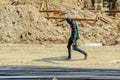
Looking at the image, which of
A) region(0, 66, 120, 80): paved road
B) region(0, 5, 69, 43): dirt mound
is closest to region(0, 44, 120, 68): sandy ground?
region(0, 5, 69, 43): dirt mound

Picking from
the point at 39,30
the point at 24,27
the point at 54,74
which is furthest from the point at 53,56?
the point at 54,74

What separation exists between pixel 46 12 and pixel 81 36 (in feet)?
14.4

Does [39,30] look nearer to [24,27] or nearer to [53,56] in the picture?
[24,27]

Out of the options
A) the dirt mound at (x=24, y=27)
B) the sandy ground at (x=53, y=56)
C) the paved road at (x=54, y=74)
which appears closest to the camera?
the paved road at (x=54, y=74)

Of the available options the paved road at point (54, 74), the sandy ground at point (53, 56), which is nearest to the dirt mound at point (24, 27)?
the sandy ground at point (53, 56)

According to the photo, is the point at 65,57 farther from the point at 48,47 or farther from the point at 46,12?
the point at 46,12

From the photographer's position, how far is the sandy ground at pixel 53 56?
13.9 metres

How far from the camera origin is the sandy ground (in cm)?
1391

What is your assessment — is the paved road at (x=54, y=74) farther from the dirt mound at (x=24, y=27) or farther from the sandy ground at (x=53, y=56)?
the dirt mound at (x=24, y=27)

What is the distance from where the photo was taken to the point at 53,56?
51.0ft

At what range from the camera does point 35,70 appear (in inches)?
388

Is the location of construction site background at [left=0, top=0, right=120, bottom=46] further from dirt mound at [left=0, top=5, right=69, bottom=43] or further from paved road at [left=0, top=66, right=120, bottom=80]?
paved road at [left=0, top=66, right=120, bottom=80]

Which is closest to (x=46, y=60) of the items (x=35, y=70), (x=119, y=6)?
(x=35, y=70)

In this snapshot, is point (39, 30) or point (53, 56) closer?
point (53, 56)
